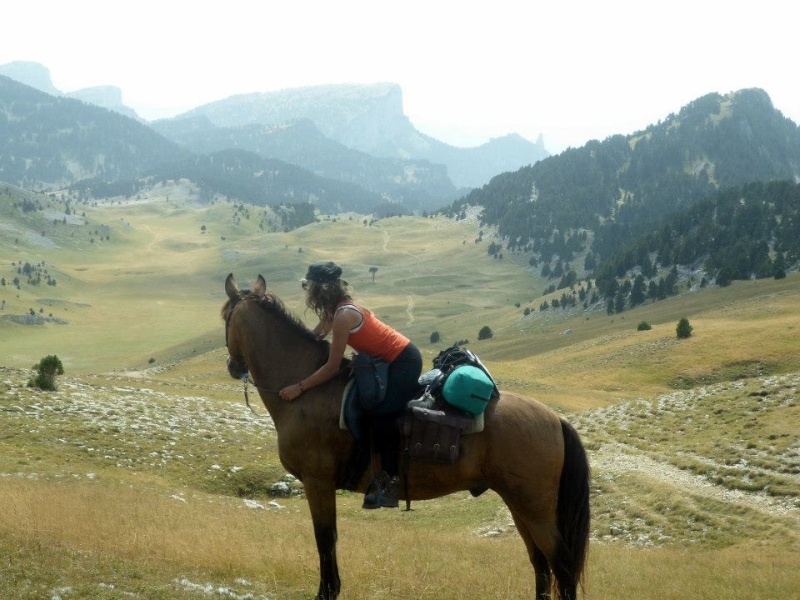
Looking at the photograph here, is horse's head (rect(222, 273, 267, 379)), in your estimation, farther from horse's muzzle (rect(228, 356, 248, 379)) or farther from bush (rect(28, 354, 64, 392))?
bush (rect(28, 354, 64, 392))

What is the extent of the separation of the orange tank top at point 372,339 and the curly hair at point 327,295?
0.14 m

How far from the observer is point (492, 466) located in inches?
360

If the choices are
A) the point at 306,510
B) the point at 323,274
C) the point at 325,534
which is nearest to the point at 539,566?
the point at 325,534

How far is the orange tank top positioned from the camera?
900cm

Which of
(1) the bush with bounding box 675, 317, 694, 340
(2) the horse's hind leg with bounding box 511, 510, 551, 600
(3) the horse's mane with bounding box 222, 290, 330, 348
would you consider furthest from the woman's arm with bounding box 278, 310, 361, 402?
(1) the bush with bounding box 675, 317, 694, 340

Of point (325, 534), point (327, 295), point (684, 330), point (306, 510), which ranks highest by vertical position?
point (327, 295)

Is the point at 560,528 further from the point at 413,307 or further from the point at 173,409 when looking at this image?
the point at 413,307

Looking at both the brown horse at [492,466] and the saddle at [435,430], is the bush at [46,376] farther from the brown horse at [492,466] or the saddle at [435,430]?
the saddle at [435,430]

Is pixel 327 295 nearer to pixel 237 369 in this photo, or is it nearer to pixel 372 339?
pixel 372 339

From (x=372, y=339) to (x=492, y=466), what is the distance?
2516 mm

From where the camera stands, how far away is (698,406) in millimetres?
36250

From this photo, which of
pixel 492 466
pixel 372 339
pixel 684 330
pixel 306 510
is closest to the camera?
pixel 372 339

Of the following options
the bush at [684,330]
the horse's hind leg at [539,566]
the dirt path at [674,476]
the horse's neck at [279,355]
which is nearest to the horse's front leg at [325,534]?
the horse's neck at [279,355]

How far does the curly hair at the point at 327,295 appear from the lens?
921cm
